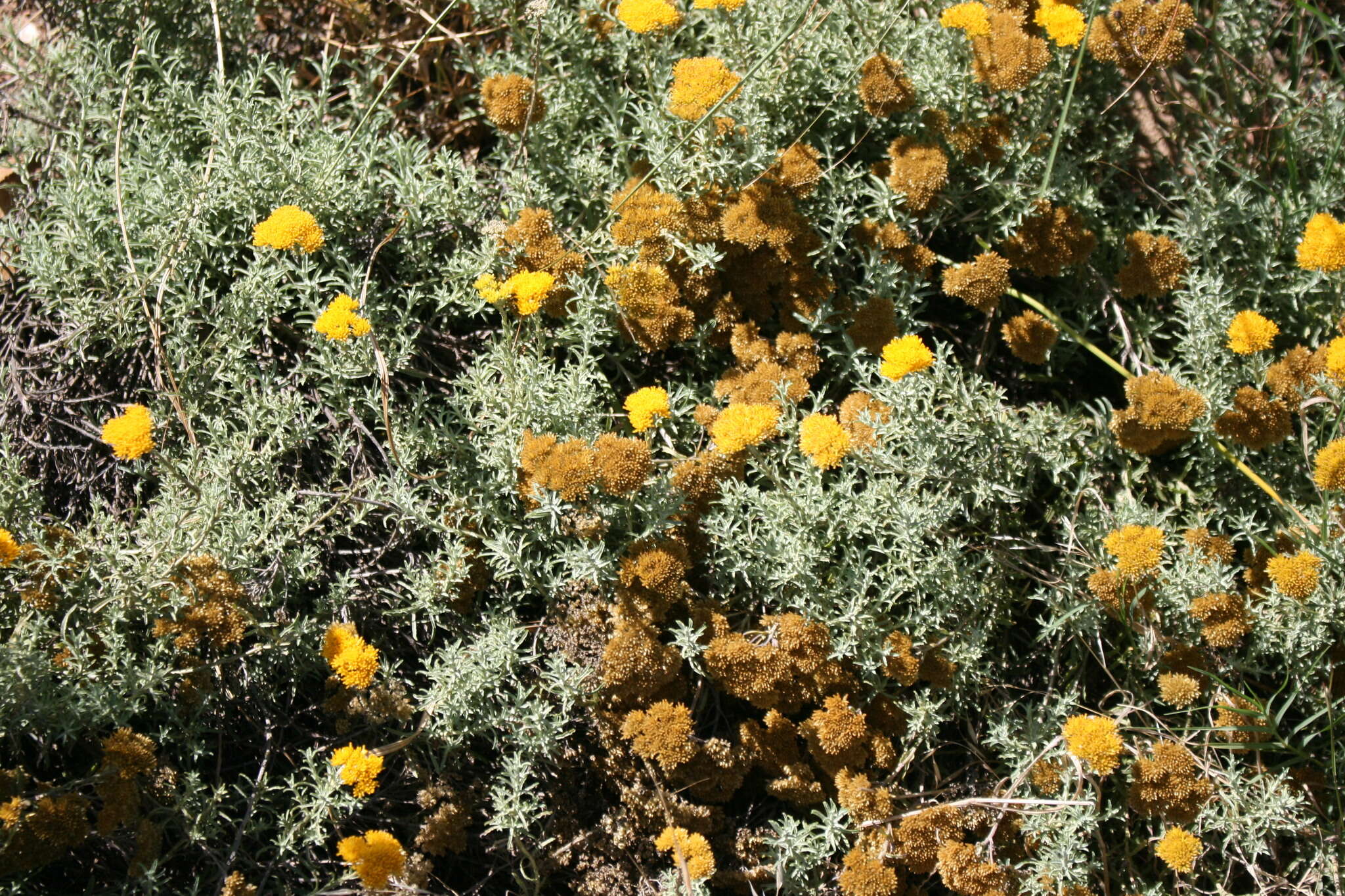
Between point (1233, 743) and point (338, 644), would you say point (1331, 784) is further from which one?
point (338, 644)

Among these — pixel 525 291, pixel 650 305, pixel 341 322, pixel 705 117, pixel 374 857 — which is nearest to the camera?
pixel 374 857

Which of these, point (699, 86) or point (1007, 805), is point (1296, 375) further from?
point (699, 86)

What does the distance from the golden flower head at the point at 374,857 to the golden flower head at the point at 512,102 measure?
7.13 feet

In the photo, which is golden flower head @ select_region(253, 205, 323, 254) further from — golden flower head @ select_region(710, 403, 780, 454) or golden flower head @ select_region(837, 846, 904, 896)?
golden flower head @ select_region(837, 846, 904, 896)

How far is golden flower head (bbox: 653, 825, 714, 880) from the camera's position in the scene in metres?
2.89

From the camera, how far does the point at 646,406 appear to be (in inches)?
→ 120

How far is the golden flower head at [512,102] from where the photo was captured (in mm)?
3469

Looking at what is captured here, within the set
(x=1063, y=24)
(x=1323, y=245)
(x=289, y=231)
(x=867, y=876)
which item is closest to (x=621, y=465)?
(x=289, y=231)

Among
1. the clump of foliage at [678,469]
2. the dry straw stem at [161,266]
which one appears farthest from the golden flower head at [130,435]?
the dry straw stem at [161,266]

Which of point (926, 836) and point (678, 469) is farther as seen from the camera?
point (678, 469)

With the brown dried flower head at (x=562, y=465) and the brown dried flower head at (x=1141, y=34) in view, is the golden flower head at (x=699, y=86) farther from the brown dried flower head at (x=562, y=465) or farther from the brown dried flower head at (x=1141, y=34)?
the brown dried flower head at (x=1141, y=34)

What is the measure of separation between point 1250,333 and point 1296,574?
74 cm

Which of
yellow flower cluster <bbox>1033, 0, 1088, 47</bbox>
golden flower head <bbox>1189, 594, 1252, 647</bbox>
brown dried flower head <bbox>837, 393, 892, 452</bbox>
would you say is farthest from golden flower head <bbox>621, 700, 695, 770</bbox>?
yellow flower cluster <bbox>1033, 0, 1088, 47</bbox>

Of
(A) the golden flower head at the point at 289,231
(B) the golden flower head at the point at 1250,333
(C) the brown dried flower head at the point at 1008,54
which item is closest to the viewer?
(A) the golden flower head at the point at 289,231
